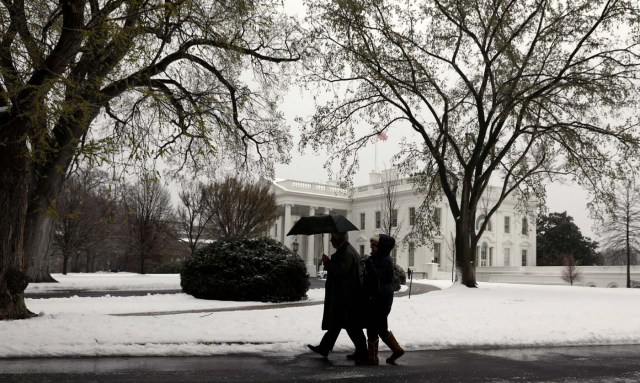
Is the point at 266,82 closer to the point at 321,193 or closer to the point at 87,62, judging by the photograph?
the point at 87,62

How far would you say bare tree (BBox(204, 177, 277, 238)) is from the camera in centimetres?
4128

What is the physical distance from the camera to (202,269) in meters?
18.3

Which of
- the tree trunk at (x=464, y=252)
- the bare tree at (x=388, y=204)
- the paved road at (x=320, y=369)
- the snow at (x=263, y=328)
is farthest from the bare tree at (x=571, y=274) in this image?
the paved road at (x=320, y=369)

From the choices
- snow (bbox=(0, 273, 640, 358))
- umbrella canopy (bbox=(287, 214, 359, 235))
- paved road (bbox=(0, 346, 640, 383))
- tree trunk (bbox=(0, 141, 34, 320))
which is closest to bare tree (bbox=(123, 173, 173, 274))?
snow (bbox=(0, 273, 640, 358))

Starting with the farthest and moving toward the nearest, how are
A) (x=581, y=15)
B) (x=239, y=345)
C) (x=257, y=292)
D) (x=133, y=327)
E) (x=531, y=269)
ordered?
(x=531, y=269) → (x=581, y=15) → (x=257, y=292) → (x=133, y=327) → (x=239, y=345)

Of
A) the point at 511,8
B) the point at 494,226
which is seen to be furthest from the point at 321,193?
the point at 511,8

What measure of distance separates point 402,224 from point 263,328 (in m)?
58.0

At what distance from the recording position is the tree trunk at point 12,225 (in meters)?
10.8

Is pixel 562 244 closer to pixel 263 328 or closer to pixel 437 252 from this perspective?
pixel 437 252

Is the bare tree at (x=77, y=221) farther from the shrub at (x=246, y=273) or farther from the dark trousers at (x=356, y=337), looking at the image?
the dark trousers at (x=356, y=337)

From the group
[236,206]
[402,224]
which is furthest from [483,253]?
[236,206]

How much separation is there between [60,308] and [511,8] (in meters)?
17.9

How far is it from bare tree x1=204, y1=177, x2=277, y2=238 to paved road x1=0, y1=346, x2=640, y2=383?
32.4m

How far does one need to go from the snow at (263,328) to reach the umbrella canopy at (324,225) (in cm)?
189
